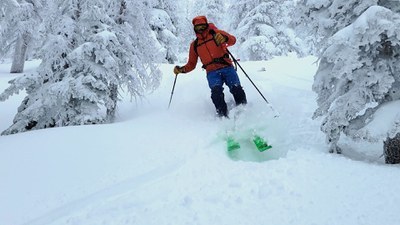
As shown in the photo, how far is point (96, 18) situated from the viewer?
27.5 feet

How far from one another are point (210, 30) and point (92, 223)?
5.67 meters

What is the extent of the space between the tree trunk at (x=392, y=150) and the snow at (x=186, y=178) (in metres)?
0.29

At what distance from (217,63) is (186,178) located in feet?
13.5

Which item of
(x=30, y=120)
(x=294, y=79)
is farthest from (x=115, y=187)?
(x=294, y=79)

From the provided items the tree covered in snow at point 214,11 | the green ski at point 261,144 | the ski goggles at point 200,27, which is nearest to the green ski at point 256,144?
the green ski at point 261,144

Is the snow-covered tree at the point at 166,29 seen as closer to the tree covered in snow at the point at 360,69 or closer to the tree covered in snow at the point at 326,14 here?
the tree covered in snow at the point at 326,14

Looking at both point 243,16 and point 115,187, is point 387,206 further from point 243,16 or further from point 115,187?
point 243,16

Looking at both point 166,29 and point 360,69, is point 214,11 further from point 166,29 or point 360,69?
point 360,69

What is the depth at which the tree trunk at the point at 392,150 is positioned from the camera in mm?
5035

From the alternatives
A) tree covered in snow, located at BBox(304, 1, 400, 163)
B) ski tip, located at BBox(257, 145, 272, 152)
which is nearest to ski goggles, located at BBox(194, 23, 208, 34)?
tree covered in snow, located at BBox(304, 1, 400, 163)

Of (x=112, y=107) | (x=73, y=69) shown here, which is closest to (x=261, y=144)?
(x=112, y=107)

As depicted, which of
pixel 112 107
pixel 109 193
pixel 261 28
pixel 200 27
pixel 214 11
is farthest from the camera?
pixel 214 11

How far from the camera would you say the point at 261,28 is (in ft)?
86.6

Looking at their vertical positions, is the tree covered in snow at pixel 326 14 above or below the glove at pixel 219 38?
above
